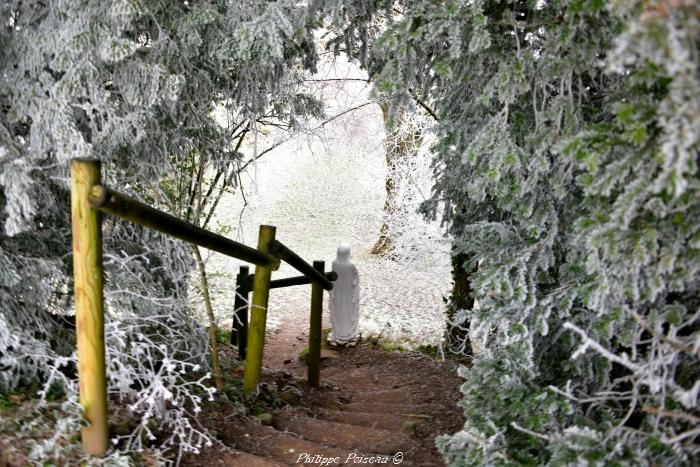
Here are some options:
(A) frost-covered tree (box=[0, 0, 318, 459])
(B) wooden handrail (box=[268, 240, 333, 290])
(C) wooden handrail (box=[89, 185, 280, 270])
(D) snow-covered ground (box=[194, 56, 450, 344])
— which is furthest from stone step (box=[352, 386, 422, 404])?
(C) wooden handrail (box=[89, 185, 280, 270])

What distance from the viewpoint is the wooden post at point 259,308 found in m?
2.94

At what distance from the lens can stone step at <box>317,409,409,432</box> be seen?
11.1 ft

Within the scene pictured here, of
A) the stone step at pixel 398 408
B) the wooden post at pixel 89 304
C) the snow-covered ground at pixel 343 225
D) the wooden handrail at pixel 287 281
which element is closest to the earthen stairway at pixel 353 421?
the stone step at pixel 398 408

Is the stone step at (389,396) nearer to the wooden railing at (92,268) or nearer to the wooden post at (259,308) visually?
the wooden post at (259,308)

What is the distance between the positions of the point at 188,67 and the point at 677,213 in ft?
7.93

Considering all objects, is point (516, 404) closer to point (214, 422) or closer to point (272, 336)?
point (214, 422)

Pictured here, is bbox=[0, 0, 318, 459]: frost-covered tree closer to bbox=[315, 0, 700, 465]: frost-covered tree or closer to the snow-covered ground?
bbox=[315, 0, 700, 465]: frost-covered tree

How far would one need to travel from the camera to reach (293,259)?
130 inches

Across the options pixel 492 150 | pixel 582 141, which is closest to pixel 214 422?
pixel 492 150

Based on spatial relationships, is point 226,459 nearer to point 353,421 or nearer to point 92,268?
point 92,268

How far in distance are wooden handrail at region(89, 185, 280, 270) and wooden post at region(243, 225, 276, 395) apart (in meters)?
0.09

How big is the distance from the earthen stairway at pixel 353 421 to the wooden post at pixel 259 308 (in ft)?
0.96

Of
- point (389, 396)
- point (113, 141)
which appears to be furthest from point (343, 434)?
Answer: point (113, 141)

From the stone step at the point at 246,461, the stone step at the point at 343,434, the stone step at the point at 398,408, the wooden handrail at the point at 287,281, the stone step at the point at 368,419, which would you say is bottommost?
the stone step at the point at 398,408
